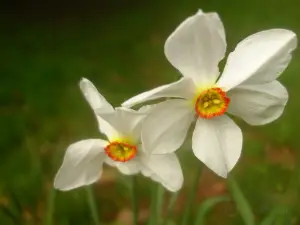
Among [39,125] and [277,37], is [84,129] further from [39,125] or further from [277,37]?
[277,37]

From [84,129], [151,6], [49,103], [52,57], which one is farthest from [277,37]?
[151,6]

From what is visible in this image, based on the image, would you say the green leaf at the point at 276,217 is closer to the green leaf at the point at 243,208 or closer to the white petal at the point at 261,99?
the green leaf at the point at 243,208

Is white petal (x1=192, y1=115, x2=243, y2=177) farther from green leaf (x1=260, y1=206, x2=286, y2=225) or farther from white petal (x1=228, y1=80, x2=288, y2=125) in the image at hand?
green leaf (x1=260, y1=206, x2=286, y2=225)

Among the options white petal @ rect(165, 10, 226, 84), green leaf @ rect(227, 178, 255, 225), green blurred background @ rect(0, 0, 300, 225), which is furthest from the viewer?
green blurred background @ rect(0, 0, 300, 225)

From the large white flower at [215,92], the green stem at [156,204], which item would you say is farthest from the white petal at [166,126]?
the green stem at [156,204]

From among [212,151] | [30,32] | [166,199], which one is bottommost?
[166,199]

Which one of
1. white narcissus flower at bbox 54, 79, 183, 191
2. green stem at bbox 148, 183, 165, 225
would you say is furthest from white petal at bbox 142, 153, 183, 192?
green stem at bbox 148, 183, 165, 225

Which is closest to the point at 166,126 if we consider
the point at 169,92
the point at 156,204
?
the point at 169,92
